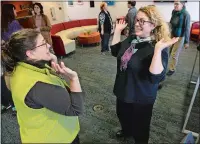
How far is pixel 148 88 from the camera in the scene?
160cm

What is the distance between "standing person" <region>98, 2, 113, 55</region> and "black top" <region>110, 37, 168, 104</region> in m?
3.13

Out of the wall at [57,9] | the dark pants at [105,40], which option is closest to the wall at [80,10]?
the wall at [57,9]

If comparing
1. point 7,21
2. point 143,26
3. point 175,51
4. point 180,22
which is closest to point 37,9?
point 7,21

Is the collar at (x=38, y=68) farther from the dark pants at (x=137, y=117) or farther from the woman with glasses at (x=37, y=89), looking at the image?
the dark pants at (x=137, y=117)

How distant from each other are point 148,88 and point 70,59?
3.51 metres

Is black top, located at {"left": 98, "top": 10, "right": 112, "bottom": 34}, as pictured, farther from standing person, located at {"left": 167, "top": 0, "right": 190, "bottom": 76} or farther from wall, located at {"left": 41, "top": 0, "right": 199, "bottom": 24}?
standing person, located at {"left": 167, "top": 0, "right": 190, "bottom": 76}

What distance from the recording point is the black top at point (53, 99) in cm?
96

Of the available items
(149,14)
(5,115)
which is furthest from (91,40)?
(149,14)

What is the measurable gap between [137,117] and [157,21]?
2.88 feet

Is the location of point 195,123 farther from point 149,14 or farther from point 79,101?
point 79,101

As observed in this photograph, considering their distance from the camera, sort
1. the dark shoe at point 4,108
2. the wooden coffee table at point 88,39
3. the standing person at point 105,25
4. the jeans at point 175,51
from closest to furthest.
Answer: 1. the dark shoe at point 4,108
2. the jeans at point 175,51
3. the standing person at point 105,25
4. the wooden coffee table at point 88,39

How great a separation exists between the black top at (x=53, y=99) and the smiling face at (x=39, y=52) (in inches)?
7.1

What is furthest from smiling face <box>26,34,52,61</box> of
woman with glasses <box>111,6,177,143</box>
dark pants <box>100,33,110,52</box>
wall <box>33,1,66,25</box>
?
wall <box>33,1,66,25</box>

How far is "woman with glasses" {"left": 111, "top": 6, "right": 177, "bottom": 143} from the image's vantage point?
4.62 ft
